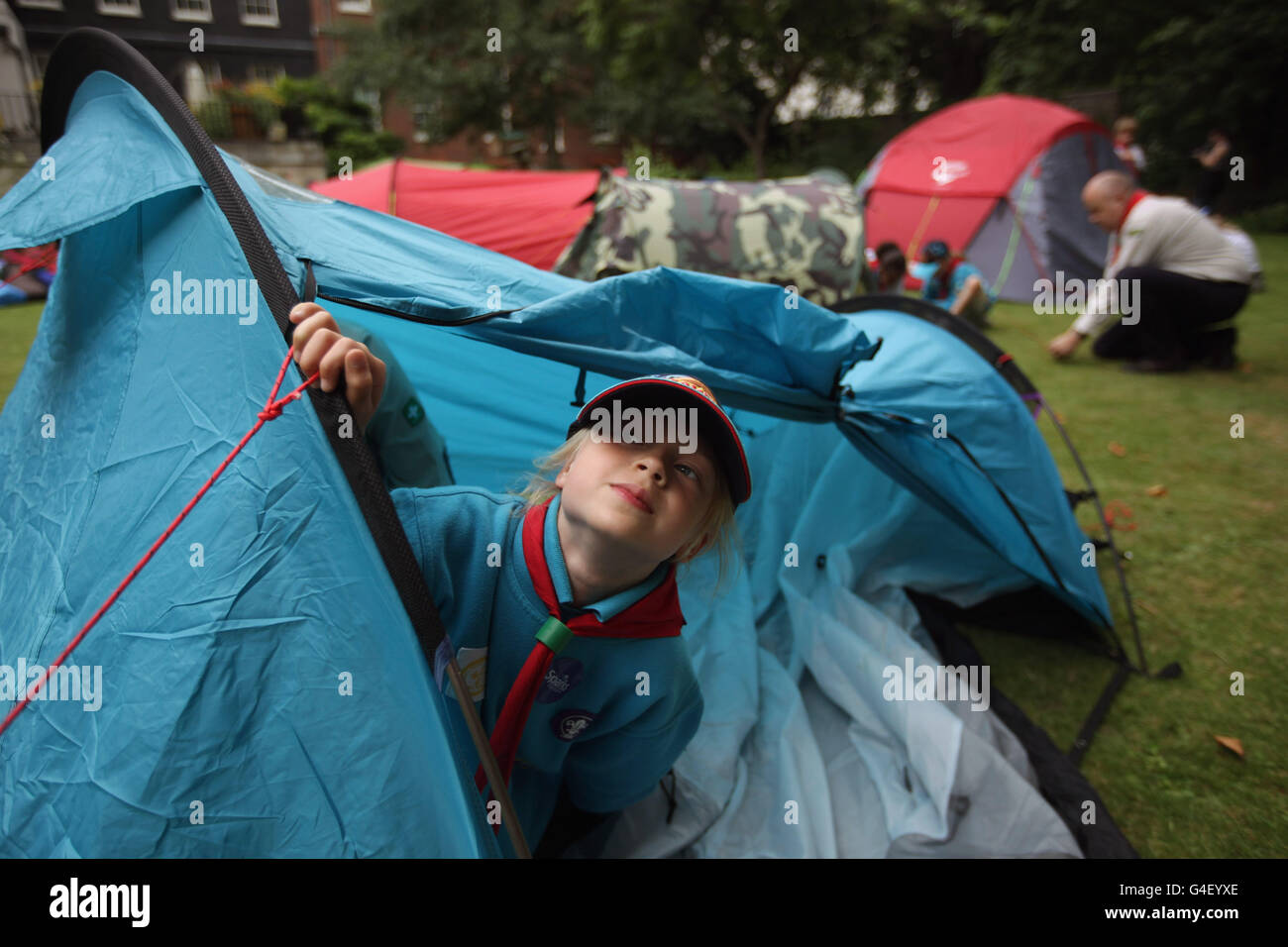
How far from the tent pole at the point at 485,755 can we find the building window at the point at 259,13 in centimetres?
332

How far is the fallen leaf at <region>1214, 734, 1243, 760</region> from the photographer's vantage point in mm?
1890

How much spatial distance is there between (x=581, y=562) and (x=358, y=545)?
0.33 meters

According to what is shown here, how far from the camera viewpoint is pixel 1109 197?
4691 mm

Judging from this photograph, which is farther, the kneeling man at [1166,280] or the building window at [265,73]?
the building window at [265,73]

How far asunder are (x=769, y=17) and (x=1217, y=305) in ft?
32.0

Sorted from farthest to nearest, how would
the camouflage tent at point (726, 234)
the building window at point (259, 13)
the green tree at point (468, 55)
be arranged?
1. the green tree at point (468, 55)
2. the camouflage tent at point (726, 234)
3. the building window at point (259, 13)

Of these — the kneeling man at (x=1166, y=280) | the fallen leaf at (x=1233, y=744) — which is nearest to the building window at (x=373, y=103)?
the kneeling man at (x=1166, y=280)

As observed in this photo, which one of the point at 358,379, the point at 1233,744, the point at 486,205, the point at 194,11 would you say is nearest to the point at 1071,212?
the point at 486,205

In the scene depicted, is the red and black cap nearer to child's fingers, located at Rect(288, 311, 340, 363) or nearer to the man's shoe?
child's fingers, located at Rect(288, 311, 340, 363)

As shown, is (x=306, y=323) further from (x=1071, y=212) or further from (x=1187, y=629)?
(x=1071, y=212)

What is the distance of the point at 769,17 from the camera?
38.7 feet

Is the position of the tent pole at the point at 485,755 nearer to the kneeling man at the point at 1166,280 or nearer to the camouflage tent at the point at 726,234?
the camouflage tent at the point at 726,234

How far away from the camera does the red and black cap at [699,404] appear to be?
3.79ft

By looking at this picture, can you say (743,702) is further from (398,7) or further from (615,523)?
(398,7)
